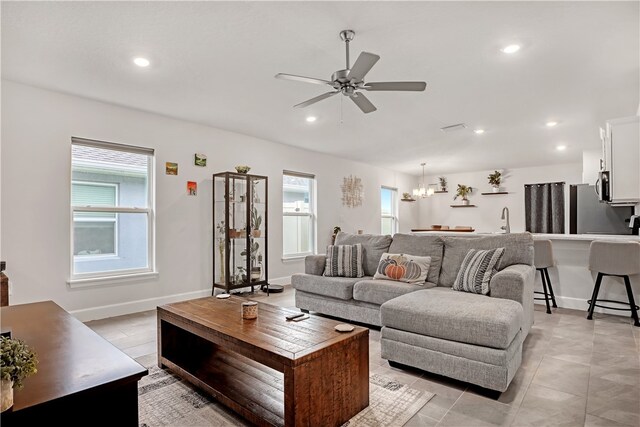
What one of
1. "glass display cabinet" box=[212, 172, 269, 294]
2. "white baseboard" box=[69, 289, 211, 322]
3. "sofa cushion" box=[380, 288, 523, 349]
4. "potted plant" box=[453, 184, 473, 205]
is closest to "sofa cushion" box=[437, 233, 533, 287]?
"sofa cushion" box=[380, 288, 523, 349]

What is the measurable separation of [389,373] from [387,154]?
5.20 metres

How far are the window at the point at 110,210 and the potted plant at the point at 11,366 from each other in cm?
332

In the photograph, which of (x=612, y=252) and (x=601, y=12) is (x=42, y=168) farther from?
(x=612, y=252)

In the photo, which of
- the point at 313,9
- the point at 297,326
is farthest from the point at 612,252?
the point at 313,9

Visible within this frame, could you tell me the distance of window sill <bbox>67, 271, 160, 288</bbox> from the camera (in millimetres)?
3793

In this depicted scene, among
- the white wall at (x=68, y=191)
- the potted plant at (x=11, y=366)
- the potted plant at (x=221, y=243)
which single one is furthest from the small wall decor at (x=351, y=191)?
the potted plant at (x=11, y=366)

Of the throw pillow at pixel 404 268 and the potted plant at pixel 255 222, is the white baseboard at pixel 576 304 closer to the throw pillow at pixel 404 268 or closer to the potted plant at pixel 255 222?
the throw pillow at pixel 404 268

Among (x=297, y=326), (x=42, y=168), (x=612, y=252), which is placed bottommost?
(x=297, y=326)

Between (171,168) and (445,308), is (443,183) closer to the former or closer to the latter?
(171,168)

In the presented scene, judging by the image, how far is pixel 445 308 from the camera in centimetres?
242

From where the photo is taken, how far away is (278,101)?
4070mm

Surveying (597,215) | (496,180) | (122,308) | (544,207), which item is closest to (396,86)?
(122,308)

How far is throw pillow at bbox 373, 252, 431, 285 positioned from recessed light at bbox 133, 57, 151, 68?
2.90m

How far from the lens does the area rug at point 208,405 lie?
1931 mm
